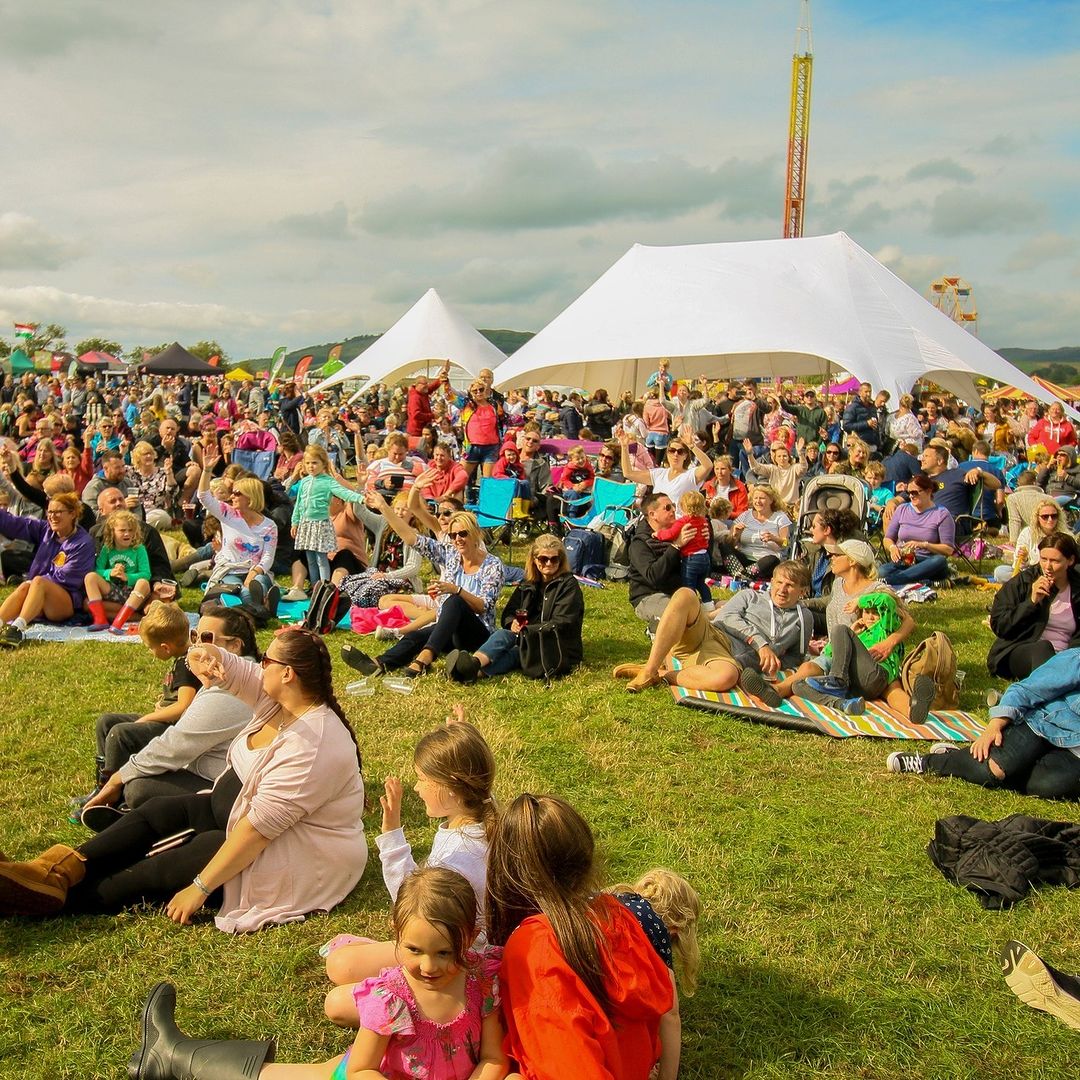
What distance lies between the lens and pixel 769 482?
1147 cm

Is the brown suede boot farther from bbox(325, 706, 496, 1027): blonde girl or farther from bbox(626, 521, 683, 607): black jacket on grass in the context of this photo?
bbox(626, 521, 683, 607): black jacket on grass

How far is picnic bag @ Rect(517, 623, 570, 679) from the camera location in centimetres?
678

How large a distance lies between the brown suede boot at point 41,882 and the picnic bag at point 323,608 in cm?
434

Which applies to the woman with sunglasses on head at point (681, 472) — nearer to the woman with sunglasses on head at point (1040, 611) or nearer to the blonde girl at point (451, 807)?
the woman with sunglasses on head at point (1040, 611)

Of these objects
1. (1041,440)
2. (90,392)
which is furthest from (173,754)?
(90,392)

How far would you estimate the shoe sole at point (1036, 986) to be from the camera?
3.21 metres

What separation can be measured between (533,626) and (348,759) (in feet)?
10.7

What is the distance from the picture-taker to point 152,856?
3773 mm

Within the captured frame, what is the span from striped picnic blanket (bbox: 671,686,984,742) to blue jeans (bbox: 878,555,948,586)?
3321 millimetres

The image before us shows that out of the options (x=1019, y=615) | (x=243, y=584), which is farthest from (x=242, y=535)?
(x=1019, y=615)

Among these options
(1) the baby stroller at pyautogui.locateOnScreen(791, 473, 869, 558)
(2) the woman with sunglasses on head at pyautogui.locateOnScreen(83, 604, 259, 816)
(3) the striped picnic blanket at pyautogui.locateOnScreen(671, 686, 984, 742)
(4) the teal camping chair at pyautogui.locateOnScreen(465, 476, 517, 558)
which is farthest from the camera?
(4) the teal camping chair at pyautogui.locateOnScreen(465, 476, 517, 558)

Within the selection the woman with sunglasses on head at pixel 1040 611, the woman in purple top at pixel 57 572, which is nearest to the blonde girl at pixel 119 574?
the woman in purple top at pixel 57 572

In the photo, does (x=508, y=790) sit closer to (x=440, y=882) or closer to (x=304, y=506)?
(x=440, y=882)

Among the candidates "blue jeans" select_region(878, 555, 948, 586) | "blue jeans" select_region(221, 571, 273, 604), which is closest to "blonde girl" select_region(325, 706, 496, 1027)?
"blue jeans" select_region(221, 571, 273, 604)
